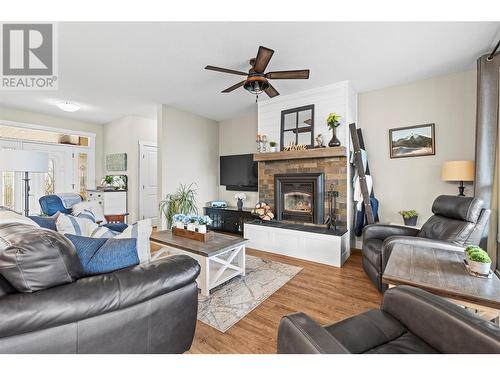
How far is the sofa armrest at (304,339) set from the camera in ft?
2.65

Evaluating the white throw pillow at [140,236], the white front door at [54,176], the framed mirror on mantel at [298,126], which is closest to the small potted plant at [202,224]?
the white throw pillow at [140,236]

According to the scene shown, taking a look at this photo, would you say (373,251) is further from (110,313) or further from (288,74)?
(110,313)

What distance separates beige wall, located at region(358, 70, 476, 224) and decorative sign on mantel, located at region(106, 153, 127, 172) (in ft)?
16.4

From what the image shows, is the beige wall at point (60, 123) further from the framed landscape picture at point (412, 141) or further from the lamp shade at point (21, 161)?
the framed landscape picture at point (412, 141)

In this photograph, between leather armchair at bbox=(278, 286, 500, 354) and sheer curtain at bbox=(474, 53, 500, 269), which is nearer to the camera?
leather armchair at bbox=(278, 286, 500, 354)

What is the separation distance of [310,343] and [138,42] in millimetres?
2918

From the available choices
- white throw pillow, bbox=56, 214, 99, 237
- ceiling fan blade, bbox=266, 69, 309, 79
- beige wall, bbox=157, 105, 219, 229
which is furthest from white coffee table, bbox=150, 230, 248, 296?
beige wall, bbox=157, 105, 219, 229

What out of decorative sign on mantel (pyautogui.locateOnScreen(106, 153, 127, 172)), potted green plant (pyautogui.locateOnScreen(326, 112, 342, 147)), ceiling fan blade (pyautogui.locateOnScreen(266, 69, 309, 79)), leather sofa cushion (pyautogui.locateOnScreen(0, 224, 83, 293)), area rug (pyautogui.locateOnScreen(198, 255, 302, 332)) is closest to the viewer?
leather sofa cushion (pyautogui.locateOnScreen(0, 224, 83, 293))

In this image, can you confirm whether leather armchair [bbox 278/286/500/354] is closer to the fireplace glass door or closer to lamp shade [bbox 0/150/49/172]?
the fireplace glass door

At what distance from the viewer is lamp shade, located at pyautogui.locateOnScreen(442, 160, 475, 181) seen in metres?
2.68

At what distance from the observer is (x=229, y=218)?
15.8 feet

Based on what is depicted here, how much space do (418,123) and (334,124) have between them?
117 cm

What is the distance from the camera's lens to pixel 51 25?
7.02 feet
